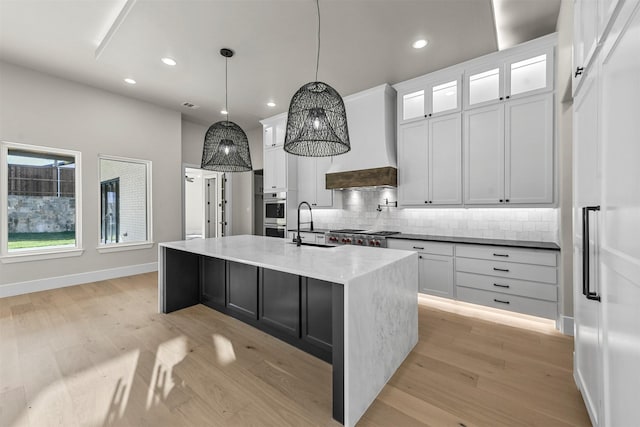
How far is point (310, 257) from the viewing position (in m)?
2.19

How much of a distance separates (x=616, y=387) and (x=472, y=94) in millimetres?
3364

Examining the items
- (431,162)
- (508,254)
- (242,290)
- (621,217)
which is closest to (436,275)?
(508,254)

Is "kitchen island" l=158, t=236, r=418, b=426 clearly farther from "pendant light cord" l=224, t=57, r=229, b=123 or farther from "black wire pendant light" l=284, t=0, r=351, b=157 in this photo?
"pendant light cord" l=224, t=57, r=229, b=123

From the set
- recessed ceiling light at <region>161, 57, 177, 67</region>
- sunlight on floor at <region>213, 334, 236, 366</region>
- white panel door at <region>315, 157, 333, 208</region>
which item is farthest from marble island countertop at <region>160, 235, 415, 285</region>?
recessed ceiling light at <region>161, 57, 177, 67</region>

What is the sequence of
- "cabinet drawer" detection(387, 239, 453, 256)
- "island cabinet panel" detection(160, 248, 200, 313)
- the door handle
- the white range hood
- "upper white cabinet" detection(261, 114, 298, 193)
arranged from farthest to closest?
"upper white cabinet" detection(261, 114, 298, 193)
the white range hood
"cabinet drawer" detection(387, 239, 453, 256)
"island cabinet panel" detection(160, 248, 200, 313)
the door handle

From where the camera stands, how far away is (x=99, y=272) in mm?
4598

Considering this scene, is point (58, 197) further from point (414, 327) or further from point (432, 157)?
point (432, 157)

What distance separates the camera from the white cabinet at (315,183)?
4.96m

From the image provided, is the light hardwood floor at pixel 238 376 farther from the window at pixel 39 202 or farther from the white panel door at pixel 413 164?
the white panel door at pixel 413 164

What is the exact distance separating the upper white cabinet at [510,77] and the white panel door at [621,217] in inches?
93.0

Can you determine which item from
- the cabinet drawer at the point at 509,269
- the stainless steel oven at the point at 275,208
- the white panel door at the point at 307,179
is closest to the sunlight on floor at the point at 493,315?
the cabinet drawer at the point at 509,269

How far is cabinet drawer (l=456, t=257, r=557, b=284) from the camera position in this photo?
Result: 9.25 ft

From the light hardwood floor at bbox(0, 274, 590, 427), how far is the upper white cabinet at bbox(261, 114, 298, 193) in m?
3.00

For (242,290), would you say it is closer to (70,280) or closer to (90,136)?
(70,280)
